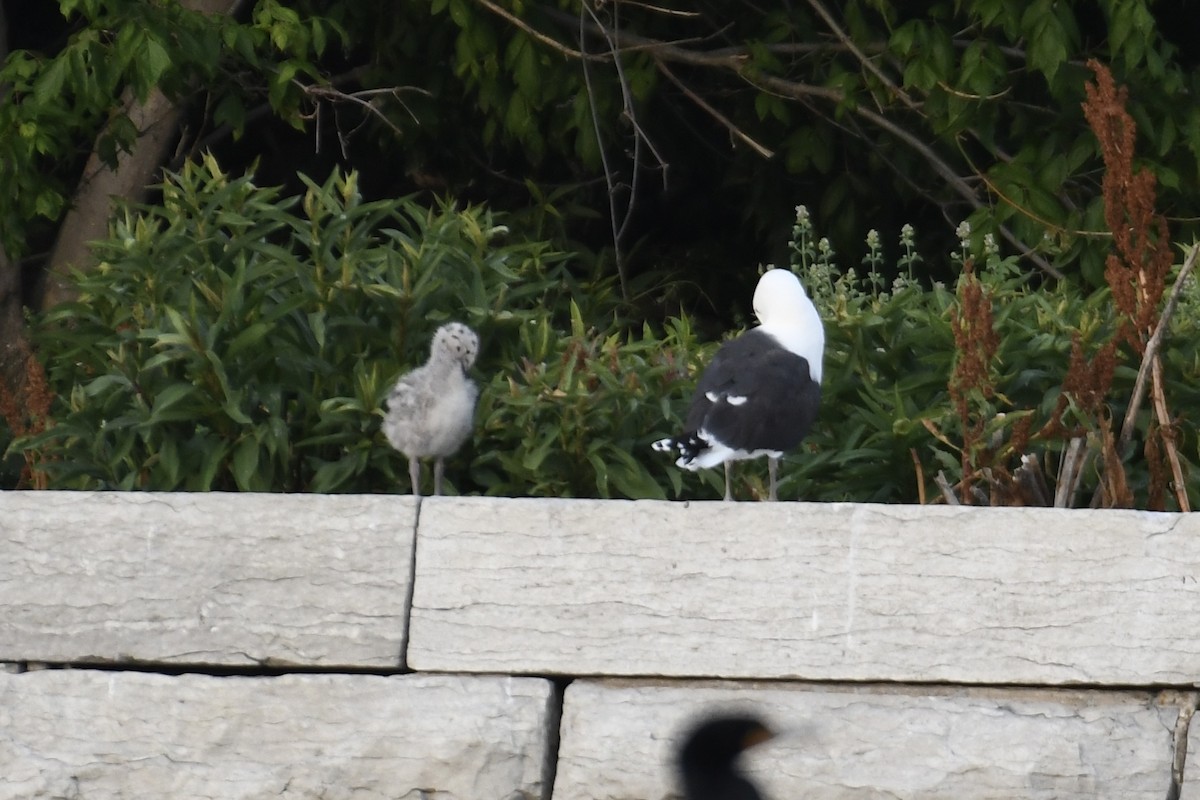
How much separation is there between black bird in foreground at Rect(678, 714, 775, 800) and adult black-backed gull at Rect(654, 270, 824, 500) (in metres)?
1.37

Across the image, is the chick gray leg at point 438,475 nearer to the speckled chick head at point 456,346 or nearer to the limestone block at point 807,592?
the speckled chick head at point 456,346

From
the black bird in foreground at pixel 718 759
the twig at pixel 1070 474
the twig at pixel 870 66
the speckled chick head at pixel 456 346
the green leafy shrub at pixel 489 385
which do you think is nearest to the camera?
the black bird in foreground at pixel 718 759

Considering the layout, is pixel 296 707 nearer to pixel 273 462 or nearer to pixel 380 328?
pixel 273 462

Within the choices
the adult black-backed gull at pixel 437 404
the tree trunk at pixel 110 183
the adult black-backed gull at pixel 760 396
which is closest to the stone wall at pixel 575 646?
the adult black-backed gull at pixel 760 396

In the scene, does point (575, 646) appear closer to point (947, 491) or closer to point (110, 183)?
point (947, 491)

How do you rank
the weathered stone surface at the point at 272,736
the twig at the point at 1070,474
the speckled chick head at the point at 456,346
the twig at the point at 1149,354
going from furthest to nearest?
the speckled chick head at the point at 456,346 < the twig at the point at 1070,474 < the twig at the point at 1149,354 < the weathered stone surface at the point at 272,736

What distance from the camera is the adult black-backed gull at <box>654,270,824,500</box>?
13.4ft

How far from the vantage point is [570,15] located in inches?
294

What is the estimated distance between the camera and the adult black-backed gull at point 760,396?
13.4ft

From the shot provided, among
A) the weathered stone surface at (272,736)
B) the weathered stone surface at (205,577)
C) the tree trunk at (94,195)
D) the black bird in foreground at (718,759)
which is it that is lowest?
the weathered stone surface at (272,736)

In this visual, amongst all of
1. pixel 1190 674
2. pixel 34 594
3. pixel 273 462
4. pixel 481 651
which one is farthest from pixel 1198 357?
pixel 34 594

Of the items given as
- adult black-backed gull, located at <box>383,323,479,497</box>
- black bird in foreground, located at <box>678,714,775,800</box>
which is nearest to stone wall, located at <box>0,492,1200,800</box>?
adult black-backed gull, located at <box>383,323,479,497</box>

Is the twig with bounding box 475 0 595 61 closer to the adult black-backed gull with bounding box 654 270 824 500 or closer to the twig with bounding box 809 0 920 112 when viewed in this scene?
the twig with bounding box 809 0 920 112

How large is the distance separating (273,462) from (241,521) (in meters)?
0.69
